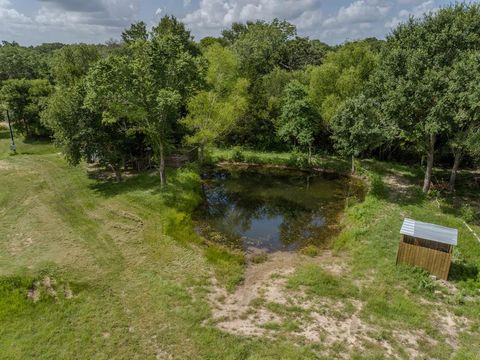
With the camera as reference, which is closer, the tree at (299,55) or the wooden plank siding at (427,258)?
the wooden plank siding at (427,258)

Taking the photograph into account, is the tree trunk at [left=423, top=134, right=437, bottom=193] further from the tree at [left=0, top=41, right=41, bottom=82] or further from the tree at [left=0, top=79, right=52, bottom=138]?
the tree at [left=0, top=41, right=41, bottom=82]

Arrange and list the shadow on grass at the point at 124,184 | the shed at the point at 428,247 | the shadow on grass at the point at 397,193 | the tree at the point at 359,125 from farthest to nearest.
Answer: the shadow on grass at the point at 124,184 < the tree at the point at 359,125 < the shadow on grass at the point at 397,193 < the shed at the point at 428,247


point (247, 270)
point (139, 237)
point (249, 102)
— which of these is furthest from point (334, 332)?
point (249, 102)

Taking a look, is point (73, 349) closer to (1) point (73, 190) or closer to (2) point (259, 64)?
(1) point (73, 190)

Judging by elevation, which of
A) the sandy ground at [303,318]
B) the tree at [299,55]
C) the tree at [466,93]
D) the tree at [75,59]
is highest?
the tree at [299,55]

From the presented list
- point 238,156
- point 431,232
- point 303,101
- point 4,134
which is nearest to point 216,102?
point 238,156

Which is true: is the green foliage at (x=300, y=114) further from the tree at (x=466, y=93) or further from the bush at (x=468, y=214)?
the bush at (x=468, y=214)

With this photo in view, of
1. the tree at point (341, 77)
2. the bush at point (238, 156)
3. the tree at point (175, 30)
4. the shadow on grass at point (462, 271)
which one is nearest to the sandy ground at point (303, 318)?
the shadow on grass at point (462, 271)

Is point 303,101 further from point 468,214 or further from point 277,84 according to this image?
point 468,214
